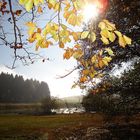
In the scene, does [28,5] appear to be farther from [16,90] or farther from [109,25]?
[16,90]

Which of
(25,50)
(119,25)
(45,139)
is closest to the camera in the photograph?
(25,50)

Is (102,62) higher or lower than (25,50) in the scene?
lower

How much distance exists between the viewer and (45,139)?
78.8ft

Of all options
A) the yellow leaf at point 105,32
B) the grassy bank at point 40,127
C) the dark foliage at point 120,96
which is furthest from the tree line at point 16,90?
the yellow leaf at point 105,32

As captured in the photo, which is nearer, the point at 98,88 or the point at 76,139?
the point at 98,88

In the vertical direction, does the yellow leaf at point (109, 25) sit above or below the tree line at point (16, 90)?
below

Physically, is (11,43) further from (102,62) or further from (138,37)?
(138,37)

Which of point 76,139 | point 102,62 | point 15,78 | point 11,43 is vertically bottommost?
point 76,139

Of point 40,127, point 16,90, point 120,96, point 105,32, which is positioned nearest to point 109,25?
point 105,32

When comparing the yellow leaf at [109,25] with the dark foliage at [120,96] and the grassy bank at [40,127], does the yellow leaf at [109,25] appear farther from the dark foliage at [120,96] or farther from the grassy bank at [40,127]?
the grassy bank at [40,127]

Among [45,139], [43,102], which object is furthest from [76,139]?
[43,102]

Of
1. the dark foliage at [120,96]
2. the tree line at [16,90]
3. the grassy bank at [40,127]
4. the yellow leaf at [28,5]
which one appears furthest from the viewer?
Result: the tree line at [16,90]

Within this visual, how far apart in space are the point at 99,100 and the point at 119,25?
6116mm

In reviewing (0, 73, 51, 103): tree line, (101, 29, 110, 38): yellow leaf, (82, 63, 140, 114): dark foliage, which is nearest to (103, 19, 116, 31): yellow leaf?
(101, 29, 110, 38): yellow leaf
